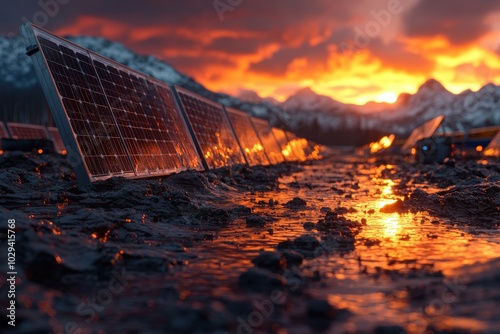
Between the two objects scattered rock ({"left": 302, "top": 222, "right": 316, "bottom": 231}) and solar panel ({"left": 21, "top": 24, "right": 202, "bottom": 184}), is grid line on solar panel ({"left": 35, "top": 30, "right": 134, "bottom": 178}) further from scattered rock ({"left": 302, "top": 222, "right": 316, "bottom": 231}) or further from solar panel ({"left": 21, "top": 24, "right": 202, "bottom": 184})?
scattered rock ({"left": 302, "top": 222, "right": 316, "bottom": 231})

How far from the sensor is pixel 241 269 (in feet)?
15.5

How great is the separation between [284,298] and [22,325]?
1885mm

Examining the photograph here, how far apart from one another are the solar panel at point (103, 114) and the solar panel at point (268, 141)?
Result: 776 inches

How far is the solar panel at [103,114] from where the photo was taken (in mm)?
9148

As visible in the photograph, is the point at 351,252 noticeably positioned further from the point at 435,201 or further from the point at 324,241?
the point at 435,201

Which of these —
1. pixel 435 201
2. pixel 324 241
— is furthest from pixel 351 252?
pixel 435 201

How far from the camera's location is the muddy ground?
326 cm

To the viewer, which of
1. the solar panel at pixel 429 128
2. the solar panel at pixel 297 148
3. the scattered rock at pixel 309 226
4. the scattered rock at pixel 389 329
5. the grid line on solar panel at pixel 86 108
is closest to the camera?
the scattered rock at pixel 389 329

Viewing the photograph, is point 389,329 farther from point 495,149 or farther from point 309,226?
point 495,149

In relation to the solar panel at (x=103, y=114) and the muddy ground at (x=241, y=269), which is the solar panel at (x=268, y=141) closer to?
the solar panel at (x=103, y=114)

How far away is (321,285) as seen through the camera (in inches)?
165

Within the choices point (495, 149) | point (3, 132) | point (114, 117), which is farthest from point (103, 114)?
point (495, 149)

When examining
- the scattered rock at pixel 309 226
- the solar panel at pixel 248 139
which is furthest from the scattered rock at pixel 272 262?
the solar panel at pixel 248 139

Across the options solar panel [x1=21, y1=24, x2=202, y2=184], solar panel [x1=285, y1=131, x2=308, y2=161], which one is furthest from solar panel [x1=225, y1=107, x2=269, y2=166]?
solar panel [x1=285, y1=131, x2=308, y2=161]
